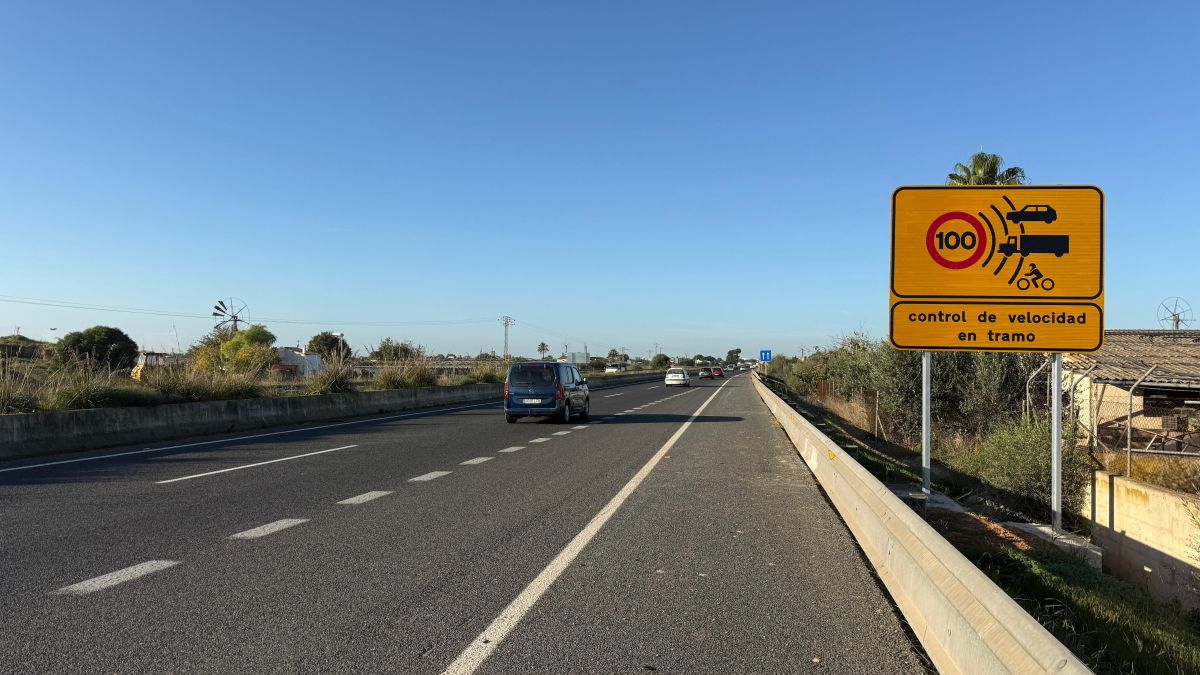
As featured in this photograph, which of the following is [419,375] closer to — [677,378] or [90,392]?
[90,392]

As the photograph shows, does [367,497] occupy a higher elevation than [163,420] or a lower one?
lower

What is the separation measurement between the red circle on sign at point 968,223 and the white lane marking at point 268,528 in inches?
290

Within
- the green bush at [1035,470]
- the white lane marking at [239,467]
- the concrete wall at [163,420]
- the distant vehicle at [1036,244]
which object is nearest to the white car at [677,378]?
the concrete wall at [163,420]

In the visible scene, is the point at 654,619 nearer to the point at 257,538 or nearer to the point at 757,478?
the point at 257,538

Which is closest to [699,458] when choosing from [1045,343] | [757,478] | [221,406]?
[757,478]

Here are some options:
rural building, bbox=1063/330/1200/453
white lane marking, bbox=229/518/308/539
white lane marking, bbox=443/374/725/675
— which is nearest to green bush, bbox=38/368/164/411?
white lane marking, bbox=229/518/308/539

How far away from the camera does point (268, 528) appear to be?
754cm

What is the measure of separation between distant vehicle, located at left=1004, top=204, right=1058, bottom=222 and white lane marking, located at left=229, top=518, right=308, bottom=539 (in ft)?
26.5

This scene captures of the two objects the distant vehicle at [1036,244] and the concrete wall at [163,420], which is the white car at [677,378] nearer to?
the concrete wall at [163,420]

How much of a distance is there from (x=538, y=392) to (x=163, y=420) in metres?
8.64

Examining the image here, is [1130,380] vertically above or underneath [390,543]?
above

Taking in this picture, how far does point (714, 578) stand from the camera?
593 cm

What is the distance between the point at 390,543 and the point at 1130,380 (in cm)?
1719

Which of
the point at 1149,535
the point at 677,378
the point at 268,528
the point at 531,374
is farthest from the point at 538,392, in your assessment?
the point at 677,378
